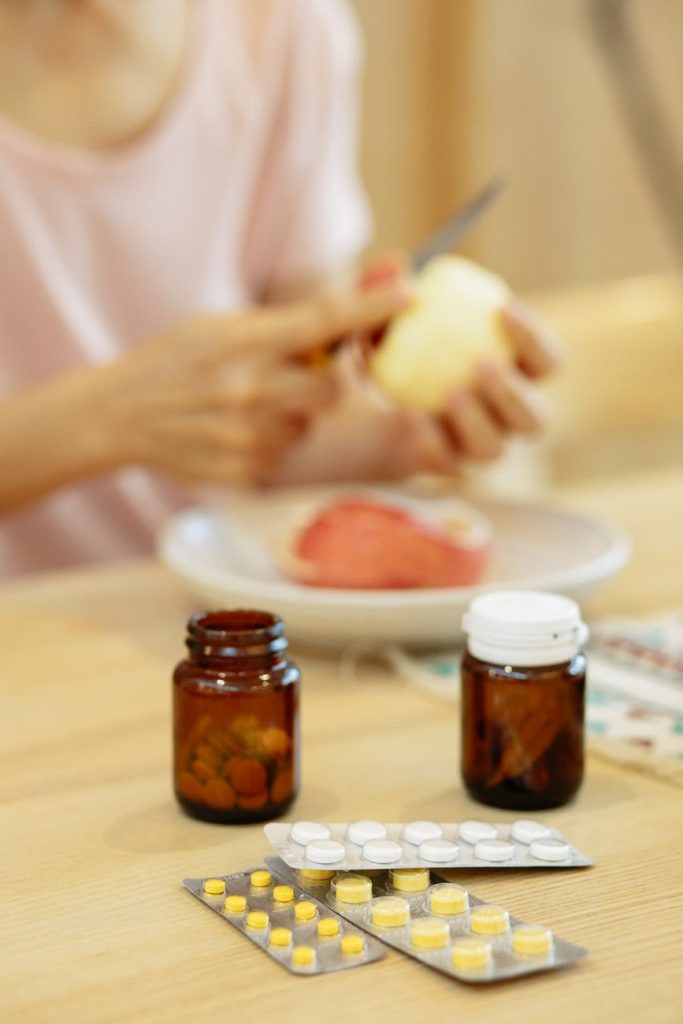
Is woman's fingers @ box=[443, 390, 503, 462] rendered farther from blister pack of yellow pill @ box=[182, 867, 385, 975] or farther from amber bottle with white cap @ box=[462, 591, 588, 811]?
blister pack of yellow pill @ box=[182, 867, 385, 975]

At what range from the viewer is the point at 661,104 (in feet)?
9.47

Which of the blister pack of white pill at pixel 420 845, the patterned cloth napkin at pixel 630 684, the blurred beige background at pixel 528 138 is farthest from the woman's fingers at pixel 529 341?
the blurred beige background at pixel 528 138

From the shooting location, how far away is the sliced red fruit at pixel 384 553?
1042 millimetres

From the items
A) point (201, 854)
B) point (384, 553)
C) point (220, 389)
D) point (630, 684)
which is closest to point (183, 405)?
point (220, 389)

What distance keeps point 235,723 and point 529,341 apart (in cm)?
55

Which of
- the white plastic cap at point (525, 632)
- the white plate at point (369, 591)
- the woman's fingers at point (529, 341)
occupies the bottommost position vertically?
the white plate at point (369, 591)

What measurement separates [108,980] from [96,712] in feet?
1.12

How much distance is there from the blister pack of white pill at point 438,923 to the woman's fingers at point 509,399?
60cm

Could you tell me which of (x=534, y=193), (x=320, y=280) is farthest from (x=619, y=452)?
(x=320, y=280)

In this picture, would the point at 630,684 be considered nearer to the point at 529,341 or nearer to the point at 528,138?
the point at 529,341

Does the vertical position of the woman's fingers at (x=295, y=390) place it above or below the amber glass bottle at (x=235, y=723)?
above

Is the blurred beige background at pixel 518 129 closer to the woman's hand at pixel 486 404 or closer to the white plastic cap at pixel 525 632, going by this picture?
the woman's hand at pixel 486 404

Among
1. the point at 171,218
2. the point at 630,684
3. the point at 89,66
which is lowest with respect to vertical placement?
the point at 630,684

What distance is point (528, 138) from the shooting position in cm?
291
